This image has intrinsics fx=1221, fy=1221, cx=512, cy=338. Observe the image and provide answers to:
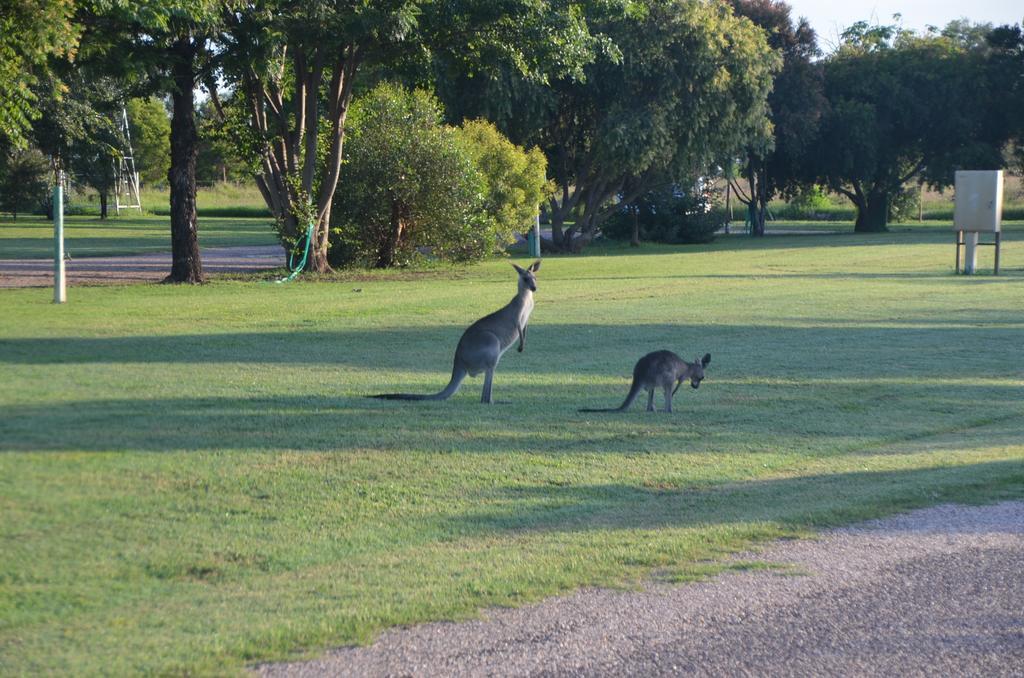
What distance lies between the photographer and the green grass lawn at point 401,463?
232 inches

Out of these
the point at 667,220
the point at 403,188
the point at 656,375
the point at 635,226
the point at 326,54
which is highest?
the point at 326,54

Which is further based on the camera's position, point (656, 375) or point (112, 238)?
point (112, 238)

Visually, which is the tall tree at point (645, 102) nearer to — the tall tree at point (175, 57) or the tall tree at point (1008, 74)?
the tall tree at point (175, 57)

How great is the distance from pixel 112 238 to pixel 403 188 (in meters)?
23.5

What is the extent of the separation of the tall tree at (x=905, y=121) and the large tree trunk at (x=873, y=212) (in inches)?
9.8

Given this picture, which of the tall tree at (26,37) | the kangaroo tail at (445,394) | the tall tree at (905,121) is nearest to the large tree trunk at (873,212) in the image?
the tall tree at (905,121)

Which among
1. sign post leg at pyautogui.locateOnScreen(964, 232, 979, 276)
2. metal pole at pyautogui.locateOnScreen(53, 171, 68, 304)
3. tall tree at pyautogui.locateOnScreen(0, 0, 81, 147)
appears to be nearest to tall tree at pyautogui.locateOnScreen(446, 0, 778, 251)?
sign post leg at pyautogui.locateOnScreen(964, 232, 979, 276)

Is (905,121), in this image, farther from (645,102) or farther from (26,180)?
(26,180)

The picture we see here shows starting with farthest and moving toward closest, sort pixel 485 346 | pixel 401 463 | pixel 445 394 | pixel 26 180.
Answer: pixel 26 180
pixel 445 394
pixel 485 346
pixel 401 463

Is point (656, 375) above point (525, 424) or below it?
above

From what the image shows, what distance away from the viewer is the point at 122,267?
32.0m

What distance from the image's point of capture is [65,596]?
5.80m

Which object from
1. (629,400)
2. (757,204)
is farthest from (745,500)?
(757,204)

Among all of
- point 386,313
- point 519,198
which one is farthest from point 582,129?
point 386,313
